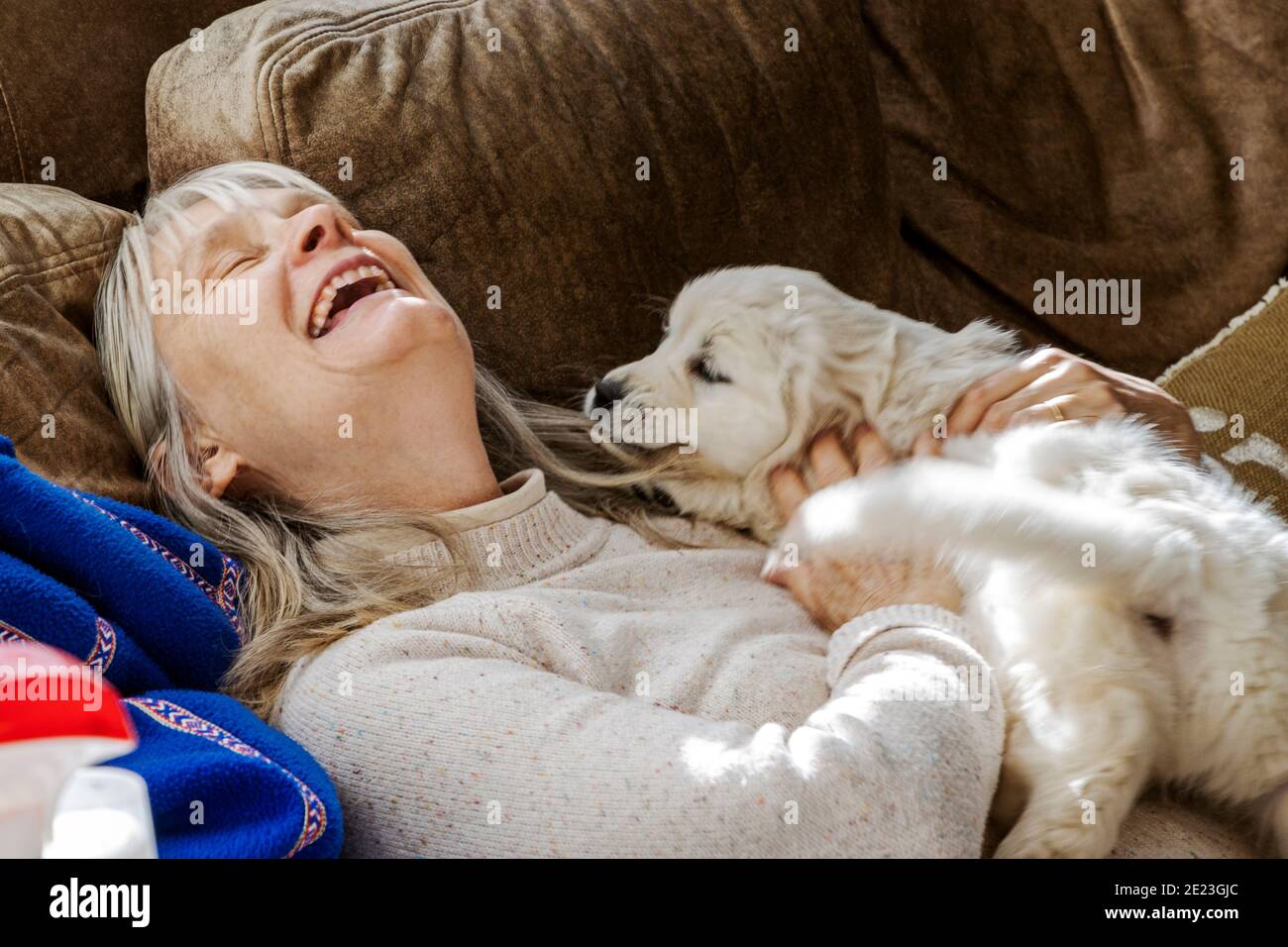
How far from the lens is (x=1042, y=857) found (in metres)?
0.71

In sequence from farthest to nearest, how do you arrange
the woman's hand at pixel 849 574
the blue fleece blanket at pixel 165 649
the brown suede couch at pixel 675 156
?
the brown suede couch at pixel 675 156 < the woman's hand at pixel 849 574 < the blue fleece blanket at pixel 165 649

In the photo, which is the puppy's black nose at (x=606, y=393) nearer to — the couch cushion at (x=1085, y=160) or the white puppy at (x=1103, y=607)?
the white puppy at (x=1103, y=607)

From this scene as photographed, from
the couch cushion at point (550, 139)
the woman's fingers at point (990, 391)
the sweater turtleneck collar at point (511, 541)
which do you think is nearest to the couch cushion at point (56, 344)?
the couch cushion at point (550, 139)

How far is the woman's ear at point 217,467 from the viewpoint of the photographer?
95cm

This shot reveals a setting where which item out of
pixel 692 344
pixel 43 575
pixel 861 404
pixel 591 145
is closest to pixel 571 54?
pixel 591 145

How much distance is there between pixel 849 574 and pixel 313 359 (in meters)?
0.46

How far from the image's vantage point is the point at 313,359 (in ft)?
2.95

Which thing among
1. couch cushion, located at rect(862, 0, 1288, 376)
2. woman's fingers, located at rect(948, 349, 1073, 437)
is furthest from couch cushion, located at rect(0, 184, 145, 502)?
couch cushion, located at rect(862, 0, 1288, 376)

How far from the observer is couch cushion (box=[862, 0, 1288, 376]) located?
4.31 feet

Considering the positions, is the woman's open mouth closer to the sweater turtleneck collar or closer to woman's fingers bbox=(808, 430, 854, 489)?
the sweater turtleneck collar

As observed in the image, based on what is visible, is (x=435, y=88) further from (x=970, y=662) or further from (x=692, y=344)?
(x=970, y=662)

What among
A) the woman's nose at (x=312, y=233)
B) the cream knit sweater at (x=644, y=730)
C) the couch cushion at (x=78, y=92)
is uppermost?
the couch cushion at (x=78, y=92)

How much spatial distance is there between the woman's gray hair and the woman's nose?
0.07m

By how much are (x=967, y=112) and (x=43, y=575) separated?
1099mm
